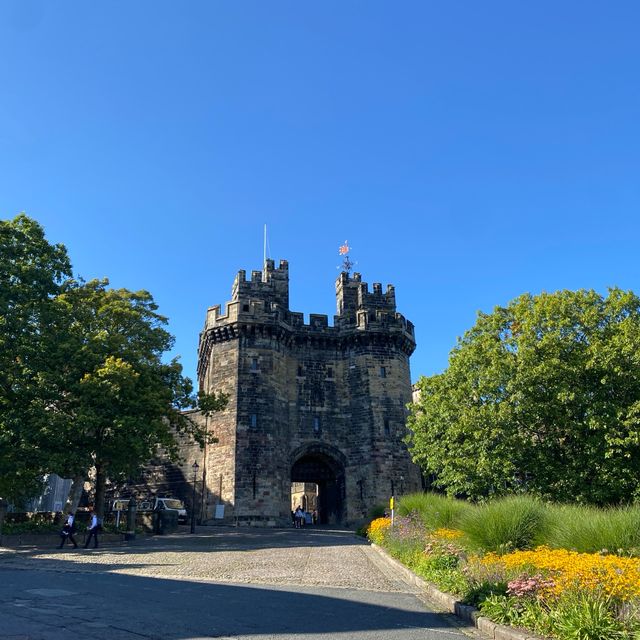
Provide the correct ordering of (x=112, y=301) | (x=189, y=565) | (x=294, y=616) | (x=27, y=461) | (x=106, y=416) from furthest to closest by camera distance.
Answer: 1. (x=112, y=301)
2. (x=106, y=416)
3. (x=27, y=461)
4. (x=189, y=565)
5. (x=294, y=616)

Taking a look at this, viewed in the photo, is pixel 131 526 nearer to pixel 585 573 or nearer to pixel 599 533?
pixel 599 533

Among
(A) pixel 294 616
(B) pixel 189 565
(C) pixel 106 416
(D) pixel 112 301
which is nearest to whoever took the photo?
(A) pixel 294 616

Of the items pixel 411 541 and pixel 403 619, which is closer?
pixel 403 619

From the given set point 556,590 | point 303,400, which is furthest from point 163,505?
point 556,590

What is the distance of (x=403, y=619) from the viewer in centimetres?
780

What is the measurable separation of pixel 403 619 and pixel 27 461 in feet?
59.5

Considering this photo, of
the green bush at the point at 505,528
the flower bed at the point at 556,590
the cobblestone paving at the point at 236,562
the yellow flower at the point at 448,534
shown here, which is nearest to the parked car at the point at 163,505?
the cobblestone paving at the point at 236,562

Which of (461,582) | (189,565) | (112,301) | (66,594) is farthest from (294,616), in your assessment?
(112,301)

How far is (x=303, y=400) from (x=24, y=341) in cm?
1918

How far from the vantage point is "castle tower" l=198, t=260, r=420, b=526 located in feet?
108

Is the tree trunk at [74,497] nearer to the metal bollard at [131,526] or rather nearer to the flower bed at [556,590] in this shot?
the metal bollard at [131,526]

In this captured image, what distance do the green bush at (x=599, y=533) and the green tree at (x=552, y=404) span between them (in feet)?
38.7

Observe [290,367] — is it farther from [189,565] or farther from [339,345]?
[189,565]

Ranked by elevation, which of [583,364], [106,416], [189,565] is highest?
[583,364]
